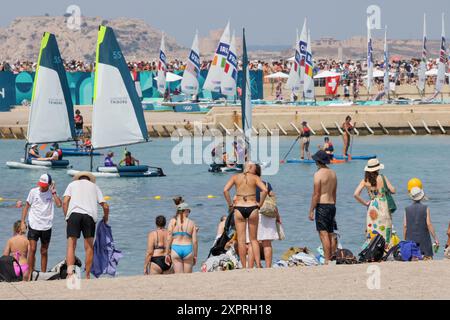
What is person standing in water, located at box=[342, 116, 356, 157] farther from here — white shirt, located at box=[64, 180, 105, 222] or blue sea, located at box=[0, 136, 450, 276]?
white shirt, located at box=[64, 180, 105, 222]

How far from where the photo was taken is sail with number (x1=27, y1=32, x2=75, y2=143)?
47.7 meters

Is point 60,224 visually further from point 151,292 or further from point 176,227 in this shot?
point 151,292

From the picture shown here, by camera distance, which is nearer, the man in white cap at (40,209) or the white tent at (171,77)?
the man in white cap at (40,209)

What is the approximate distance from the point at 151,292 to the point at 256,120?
1907 inches

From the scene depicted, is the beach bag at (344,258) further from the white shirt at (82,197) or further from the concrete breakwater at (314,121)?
the concrete breakwater at (314,121)

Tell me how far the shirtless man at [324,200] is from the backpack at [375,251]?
2.37 ft

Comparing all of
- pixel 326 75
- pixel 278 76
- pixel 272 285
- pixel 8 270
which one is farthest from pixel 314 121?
pixel 272 285

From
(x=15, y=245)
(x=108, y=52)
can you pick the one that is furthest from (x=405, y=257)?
(x=108, y=52)

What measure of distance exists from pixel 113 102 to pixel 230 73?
21.6 m

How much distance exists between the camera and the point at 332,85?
A: 80.5 m

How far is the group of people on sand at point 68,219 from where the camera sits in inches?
681

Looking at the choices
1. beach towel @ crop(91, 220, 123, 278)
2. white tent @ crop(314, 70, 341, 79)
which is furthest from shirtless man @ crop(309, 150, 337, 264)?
white tent @ crop(314, 70, 341, 79)

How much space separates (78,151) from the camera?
51.8 metres

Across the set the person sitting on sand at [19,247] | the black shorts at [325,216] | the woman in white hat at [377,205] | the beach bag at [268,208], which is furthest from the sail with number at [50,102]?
the woman in white hat at [377,205]
